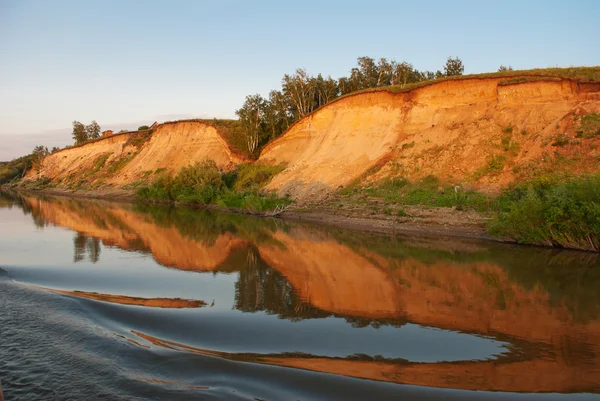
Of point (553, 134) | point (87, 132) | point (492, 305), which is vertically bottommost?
point (492, 305)

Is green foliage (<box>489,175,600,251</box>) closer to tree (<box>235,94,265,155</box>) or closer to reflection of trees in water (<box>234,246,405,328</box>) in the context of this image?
reflection of trees in water (<box>234,246,405,328</box>)


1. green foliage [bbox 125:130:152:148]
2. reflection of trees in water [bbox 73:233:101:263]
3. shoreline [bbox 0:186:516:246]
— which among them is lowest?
reflection of trees in water [bbox 73:233:101:263]

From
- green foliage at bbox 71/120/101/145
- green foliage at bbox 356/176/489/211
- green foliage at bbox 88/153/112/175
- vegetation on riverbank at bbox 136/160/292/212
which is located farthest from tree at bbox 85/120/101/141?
green foliage at bbox 356/176/489/211

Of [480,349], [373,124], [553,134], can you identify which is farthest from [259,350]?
[373,124]

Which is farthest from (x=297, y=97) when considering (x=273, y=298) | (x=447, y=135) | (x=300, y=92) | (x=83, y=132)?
(x=83, y=132)

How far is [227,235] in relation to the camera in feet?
70.2

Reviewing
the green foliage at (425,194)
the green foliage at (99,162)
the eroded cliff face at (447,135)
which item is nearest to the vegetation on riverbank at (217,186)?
the eroded cliff face at (447,135)

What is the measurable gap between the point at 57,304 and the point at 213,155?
38584mm

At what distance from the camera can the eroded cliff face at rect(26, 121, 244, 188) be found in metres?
48.5

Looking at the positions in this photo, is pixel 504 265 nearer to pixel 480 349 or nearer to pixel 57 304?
pixel 480 349

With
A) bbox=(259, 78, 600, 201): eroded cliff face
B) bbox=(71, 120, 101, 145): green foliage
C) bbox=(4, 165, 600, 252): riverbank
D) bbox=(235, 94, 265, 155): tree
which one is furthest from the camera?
bbox=(71, 120, 101, 145): green foliage

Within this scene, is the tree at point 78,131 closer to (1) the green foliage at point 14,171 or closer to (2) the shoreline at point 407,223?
(1) the green foliage at point 14,171

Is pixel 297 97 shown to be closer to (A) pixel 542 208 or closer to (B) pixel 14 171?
(A) pixel 542 208

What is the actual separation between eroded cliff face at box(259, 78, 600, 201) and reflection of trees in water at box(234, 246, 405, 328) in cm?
1522
